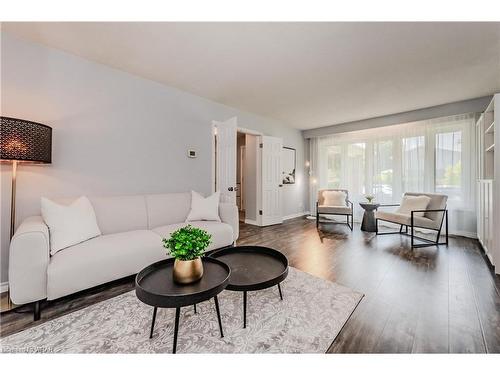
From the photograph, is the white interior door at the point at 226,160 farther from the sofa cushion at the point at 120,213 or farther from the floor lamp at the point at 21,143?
the floor lamp at the point at 21,143

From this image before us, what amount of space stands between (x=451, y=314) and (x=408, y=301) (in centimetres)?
27

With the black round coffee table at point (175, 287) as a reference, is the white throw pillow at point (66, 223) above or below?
above

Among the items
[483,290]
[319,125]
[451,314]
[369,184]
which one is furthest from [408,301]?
[319,125]

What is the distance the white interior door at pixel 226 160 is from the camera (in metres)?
3.61

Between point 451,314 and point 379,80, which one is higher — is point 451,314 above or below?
below

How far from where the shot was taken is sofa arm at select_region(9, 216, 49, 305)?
152 cm

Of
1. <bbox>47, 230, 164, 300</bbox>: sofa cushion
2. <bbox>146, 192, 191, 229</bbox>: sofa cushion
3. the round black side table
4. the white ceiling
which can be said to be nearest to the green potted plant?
<bbox>47, 230, 164, 300</bbox>: sofa cushion

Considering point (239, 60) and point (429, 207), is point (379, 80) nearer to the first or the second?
point (239, 60)

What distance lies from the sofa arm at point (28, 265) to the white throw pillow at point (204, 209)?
61.7 inches

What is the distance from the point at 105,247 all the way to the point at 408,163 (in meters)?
5.30

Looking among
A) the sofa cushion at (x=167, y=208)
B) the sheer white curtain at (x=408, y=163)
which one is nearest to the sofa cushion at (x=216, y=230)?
the sofa cushion at (x=167, y=208)

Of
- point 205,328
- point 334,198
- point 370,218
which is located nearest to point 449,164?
point 370,218

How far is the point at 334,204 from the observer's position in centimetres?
479
